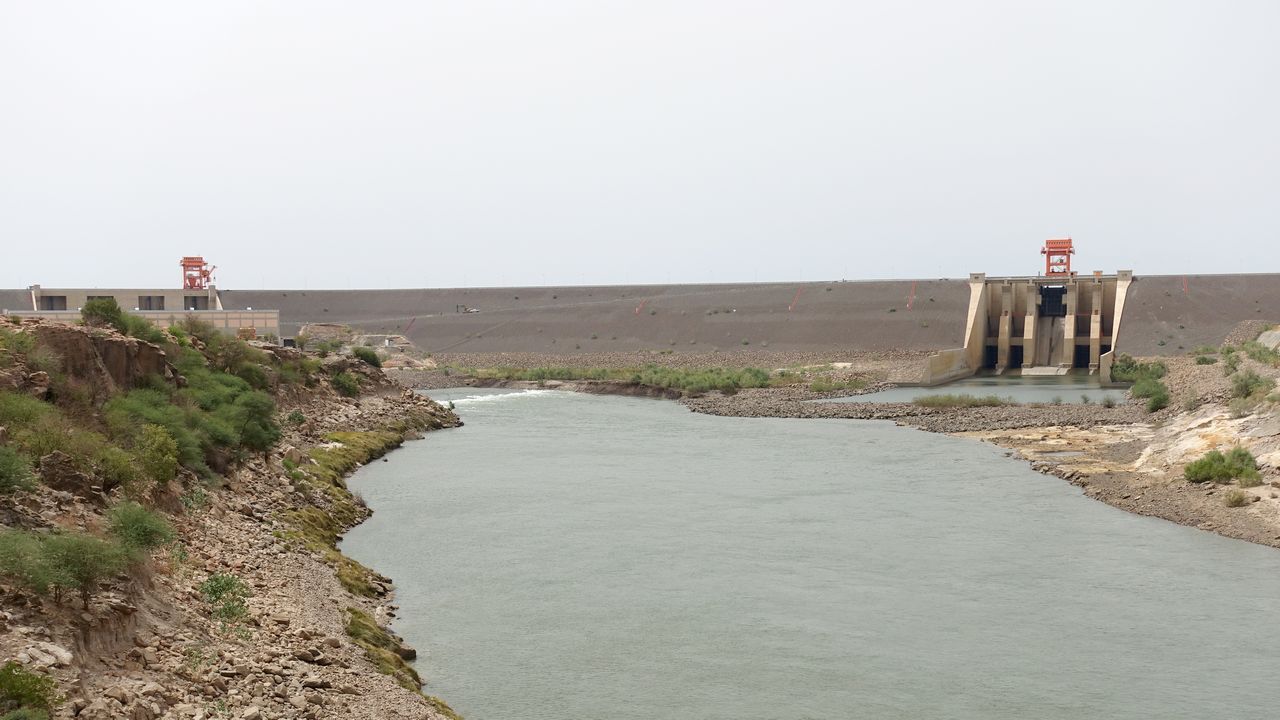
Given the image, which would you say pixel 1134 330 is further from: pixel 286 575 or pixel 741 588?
pixel 286 575

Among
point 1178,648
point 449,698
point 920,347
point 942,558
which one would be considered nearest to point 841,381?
point 920,347

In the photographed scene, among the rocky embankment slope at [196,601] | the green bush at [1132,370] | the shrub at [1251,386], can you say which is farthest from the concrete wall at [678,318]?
the rocky embankment slope at [196,601]

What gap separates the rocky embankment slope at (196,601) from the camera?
10.5 m

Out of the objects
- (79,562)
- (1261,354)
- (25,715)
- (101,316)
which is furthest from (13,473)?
(1261,354)

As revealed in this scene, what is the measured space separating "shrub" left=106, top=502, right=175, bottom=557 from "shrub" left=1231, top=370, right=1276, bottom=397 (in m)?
26.8

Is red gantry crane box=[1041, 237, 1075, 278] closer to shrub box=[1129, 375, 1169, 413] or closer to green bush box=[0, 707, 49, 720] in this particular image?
shrub box=[1129, 375, 1169, 413]

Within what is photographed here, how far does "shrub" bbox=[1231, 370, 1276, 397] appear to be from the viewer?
96.9 ft

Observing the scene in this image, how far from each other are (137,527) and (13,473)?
1.57m

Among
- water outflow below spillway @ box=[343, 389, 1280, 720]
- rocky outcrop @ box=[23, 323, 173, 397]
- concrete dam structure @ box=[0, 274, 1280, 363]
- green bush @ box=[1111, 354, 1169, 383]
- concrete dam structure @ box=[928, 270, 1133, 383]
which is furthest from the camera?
concrete dam structure @ box=[0, 274, 1280, 363]

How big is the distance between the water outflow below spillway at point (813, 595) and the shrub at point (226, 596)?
8.06ft

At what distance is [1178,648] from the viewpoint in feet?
49.0

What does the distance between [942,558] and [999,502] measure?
5.40 metres

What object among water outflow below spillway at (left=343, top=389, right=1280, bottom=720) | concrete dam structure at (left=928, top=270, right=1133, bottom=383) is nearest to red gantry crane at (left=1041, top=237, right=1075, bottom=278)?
concrete dam structure at (left=928, top=270, right=1133, bottom=383)

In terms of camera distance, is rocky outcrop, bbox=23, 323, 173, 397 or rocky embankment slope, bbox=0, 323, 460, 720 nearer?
rocky embankment slope, bbox=0, 323, 460, 720
